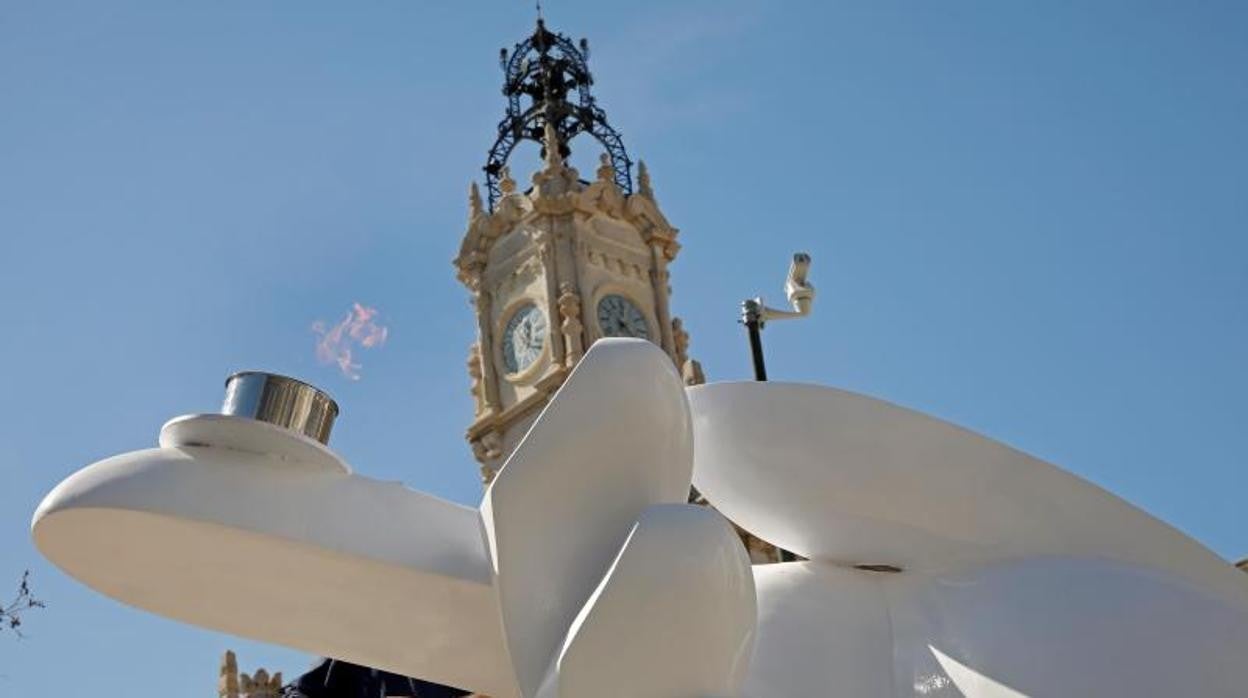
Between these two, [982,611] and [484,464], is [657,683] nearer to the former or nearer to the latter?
[982,611]

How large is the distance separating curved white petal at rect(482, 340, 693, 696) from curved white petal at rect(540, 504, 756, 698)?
54 centimetres

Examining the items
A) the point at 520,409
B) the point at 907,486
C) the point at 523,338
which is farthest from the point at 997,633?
the point at 523,338

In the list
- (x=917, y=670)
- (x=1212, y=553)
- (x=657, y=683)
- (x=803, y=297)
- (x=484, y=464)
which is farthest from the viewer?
(x=484, y=464)

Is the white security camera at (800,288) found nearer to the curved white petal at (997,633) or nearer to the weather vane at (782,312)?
the weather vane at (782,312)

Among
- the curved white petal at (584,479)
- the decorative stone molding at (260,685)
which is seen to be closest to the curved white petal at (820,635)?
the curved white petal at (584,479)

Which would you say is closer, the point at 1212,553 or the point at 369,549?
the point at 369,549

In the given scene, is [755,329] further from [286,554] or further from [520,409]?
[520,409]

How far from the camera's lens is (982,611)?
5.30 meters

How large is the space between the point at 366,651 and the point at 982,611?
2.23m

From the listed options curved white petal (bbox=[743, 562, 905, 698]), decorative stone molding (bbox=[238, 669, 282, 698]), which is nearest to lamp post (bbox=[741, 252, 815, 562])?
curved white petal (bbox=[743, 562, 905, 698])

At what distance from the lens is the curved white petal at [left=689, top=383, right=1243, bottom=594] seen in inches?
215

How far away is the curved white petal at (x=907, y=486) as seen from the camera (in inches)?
215

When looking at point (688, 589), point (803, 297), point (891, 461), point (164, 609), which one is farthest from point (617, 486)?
point (803, 297)

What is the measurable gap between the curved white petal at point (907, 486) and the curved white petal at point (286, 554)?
3.60 ft
